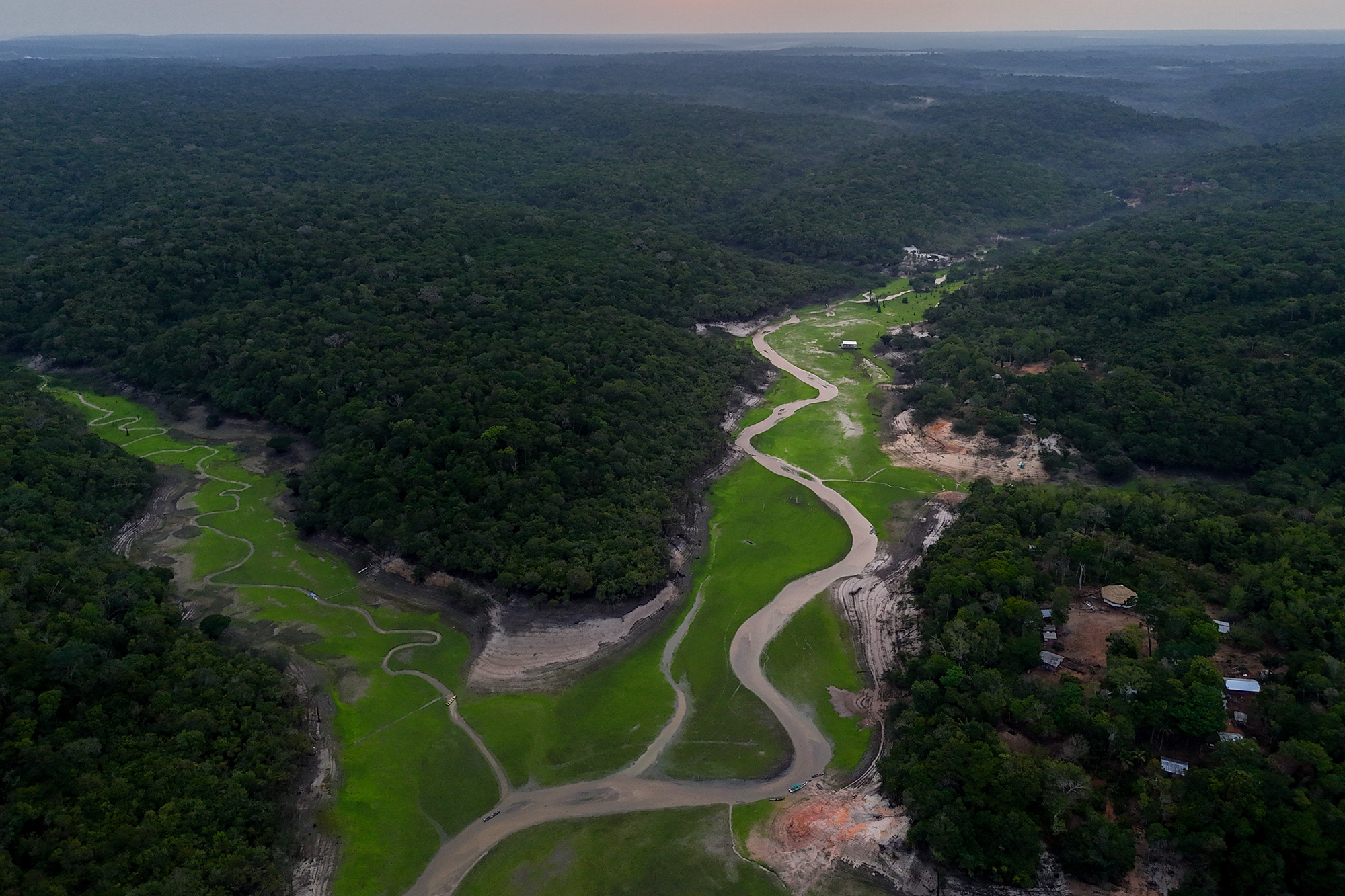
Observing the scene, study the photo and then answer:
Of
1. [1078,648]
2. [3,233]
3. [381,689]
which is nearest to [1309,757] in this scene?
[1078,648]

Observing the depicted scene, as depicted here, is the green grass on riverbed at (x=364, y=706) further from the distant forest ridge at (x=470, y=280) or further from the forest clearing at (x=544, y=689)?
the distant forest ridge at (x=470, y=280)

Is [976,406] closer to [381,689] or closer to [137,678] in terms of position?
[381,689]

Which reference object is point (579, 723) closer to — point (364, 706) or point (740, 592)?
point (364, 706)

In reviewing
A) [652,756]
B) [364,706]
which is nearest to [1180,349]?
[652,756]

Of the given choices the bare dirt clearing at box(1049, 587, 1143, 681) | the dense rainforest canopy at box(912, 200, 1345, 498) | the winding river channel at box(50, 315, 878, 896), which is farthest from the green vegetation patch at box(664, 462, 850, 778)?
the dense rainforest canopy at box(912, 200, 1345, 498)

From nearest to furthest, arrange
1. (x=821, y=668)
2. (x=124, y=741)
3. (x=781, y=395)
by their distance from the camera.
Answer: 1. (x=124, y=741)
2. (x=821, y=668)
3. (x=781, y=395)
